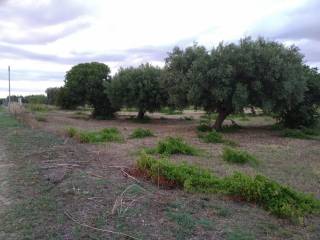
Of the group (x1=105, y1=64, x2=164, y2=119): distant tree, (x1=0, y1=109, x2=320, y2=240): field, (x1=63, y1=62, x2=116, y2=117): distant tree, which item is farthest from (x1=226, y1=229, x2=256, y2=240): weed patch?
(x1=63, y1=62, x2=116, y2=117): distant tree

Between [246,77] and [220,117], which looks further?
[220,117]

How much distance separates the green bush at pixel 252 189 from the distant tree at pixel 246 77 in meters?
12.4

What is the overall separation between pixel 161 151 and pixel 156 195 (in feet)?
20.0

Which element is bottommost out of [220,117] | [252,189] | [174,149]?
[174,149]

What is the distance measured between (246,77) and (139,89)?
44.6 feet

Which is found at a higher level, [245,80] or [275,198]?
[245,80]

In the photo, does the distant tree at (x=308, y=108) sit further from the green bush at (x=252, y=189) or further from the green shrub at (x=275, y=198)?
the green shrub at (x=275, y=198)

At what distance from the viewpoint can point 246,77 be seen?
21391mm

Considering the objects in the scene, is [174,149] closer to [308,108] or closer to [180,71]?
[180,71]

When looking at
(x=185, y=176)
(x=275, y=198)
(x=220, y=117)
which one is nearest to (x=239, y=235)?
(x=275, y=198)

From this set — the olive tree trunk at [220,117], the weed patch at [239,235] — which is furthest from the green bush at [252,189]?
the olive tree trunk at [220,117]

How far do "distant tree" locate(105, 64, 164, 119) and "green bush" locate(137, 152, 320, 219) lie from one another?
23.7 m

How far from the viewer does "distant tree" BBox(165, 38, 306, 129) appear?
67.9ft

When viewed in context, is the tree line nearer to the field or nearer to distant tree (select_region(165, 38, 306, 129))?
distant tree (select_region(165, 38, 306, 129))
